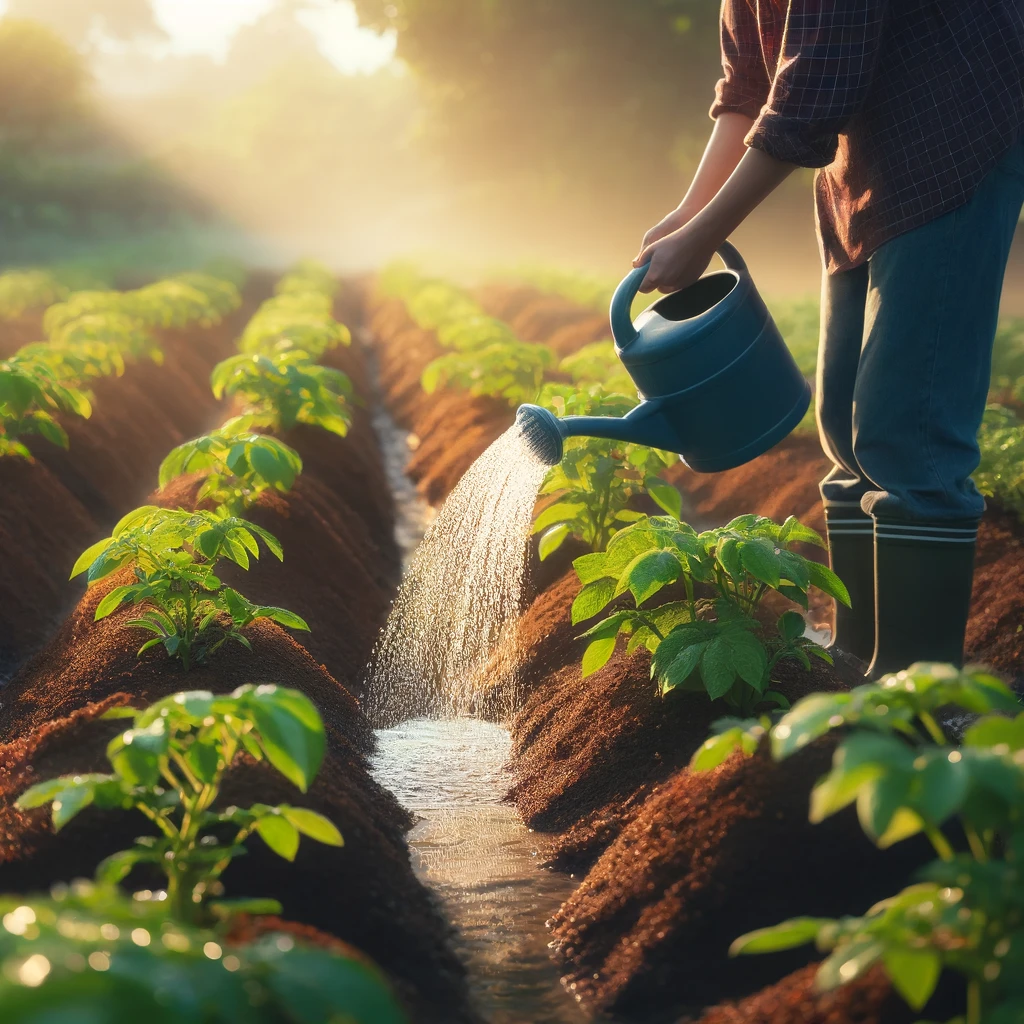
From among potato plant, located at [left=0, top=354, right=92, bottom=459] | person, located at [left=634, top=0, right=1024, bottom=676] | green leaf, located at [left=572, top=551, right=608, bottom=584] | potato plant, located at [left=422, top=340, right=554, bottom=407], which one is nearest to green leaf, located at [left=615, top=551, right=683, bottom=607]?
green leaf, located at [left=572, top=551, right=608, bottom=584]

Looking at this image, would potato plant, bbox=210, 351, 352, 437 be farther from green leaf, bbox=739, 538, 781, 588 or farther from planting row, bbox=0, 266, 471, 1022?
green leaf, bbox=739, 538, 781, 588

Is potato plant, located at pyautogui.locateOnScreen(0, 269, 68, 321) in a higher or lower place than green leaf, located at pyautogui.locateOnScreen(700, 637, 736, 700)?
higher

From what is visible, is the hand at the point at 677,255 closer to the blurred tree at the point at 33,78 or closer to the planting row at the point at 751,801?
the planting row at the point at 751,801

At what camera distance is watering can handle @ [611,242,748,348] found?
264cm

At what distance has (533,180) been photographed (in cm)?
3516

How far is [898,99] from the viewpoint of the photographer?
2.62 metres

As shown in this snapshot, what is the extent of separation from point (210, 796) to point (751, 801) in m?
1.02

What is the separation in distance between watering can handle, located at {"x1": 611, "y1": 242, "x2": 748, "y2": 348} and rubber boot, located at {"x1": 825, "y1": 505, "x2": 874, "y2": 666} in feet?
2.75

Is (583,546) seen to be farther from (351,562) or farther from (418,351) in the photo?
(418,351)

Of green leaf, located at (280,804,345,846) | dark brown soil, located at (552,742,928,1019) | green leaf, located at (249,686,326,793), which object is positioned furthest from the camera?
dark brown soil, located at (552,742,928,1019)

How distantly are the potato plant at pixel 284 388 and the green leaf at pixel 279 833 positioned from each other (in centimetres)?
356

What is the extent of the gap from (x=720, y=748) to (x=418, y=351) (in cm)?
1037

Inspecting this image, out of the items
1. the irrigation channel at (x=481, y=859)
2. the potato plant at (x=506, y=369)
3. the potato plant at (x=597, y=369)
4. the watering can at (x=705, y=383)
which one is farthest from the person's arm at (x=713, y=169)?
the potato plant at (x=506, y=369)

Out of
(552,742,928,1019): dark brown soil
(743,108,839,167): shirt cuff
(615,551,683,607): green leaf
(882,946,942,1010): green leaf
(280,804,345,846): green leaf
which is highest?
(743,108,839,167): shirt cuff
